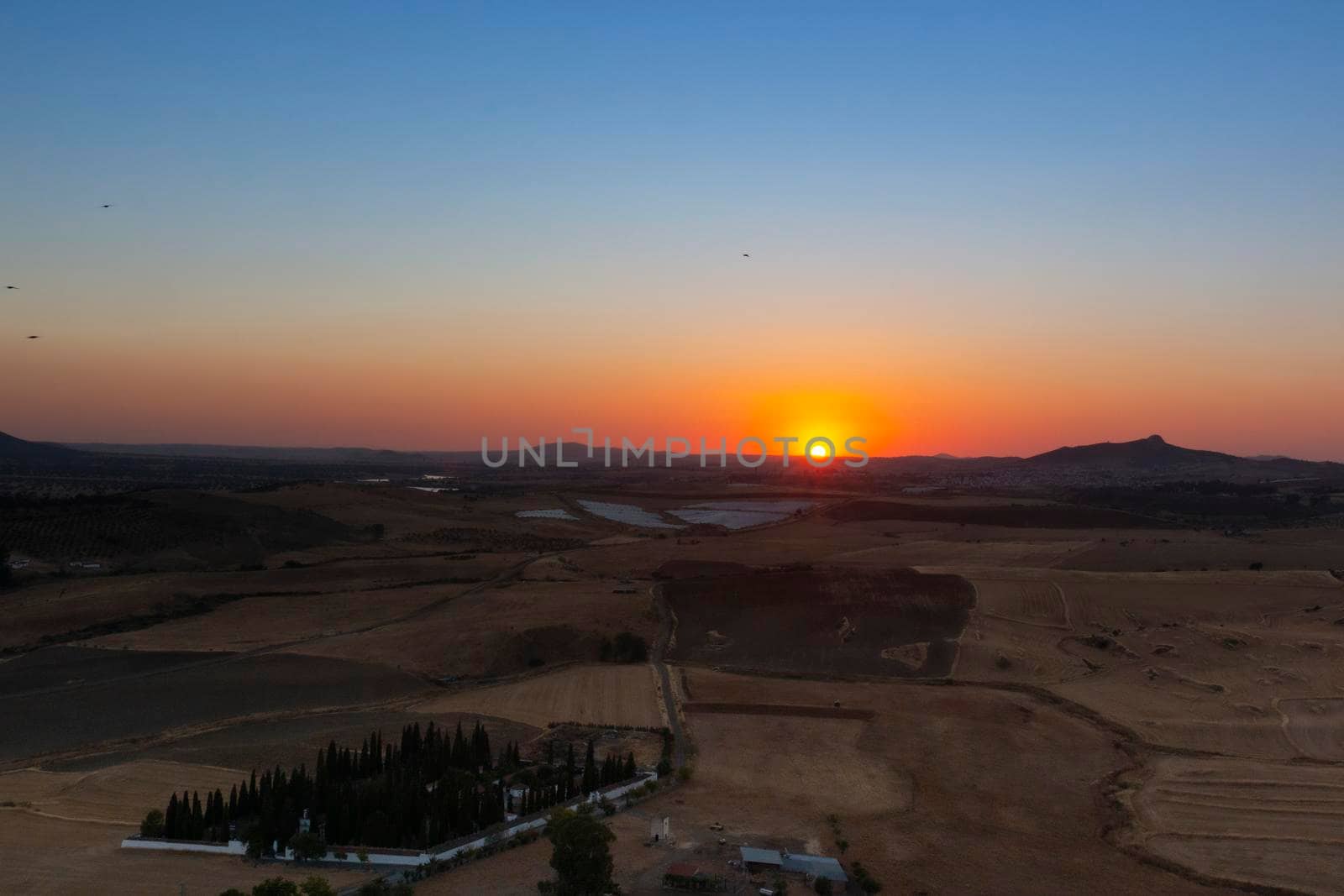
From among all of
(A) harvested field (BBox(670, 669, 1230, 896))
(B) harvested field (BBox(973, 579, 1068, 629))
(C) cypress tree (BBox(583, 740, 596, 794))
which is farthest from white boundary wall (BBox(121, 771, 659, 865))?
(B) harvested field (BBox(973, 579, 1068, 629))

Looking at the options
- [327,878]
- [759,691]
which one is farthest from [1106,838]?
[327,878]

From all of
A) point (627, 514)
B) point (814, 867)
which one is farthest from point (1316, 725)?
point (627, 514)

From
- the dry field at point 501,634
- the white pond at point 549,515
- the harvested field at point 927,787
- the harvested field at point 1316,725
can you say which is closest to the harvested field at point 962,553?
the dry field at point 501,634

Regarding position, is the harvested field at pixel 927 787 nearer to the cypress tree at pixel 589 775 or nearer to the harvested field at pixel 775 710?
the harvested field at pixel 775 710

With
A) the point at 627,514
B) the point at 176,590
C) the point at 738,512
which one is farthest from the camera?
the point at 738,512

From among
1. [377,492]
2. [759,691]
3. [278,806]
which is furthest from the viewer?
[377,492]

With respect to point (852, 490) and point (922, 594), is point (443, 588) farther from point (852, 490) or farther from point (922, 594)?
point (852, 490)

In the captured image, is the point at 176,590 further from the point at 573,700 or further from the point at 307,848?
the point at 307,848
